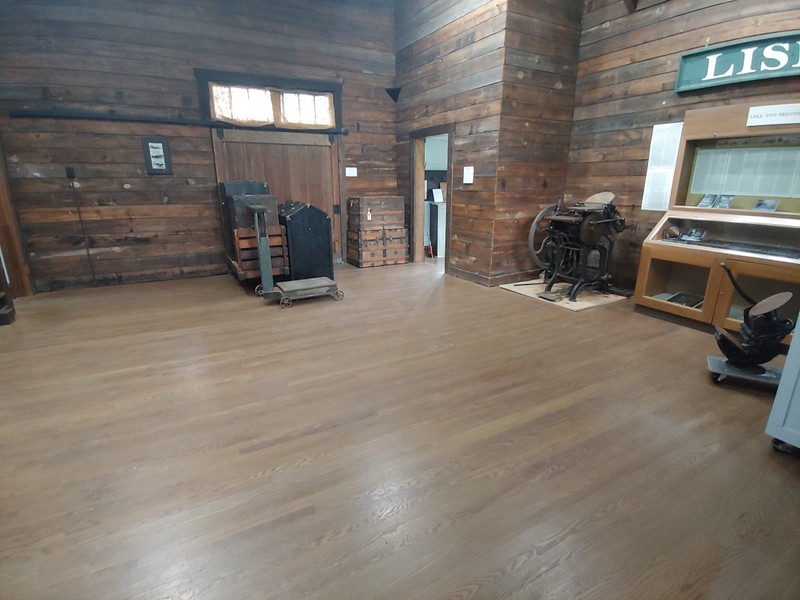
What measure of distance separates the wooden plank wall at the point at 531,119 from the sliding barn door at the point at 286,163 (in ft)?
8.59

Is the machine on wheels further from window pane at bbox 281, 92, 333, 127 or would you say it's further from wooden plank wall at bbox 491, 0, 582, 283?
window pane at bbox 281, 92, 333, 127

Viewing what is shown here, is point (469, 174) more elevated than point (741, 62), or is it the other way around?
point (741, 62)

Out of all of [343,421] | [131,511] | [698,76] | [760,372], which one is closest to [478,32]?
[698,76]

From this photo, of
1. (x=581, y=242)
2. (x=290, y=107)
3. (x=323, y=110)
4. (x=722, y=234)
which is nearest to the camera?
(x=722, y=234)

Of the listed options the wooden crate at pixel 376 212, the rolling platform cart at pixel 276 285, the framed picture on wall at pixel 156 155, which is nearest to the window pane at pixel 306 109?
the wooden crate at pixel 376 212

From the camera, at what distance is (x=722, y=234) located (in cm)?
360

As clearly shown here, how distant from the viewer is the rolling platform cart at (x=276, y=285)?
4.04 metres

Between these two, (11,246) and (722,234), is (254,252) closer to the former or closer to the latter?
Answer: (11,246)

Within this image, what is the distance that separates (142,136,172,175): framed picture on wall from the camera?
480cm

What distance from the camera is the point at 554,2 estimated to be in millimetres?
4352

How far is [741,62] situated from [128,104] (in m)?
6.07

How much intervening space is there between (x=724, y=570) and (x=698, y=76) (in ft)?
13.3

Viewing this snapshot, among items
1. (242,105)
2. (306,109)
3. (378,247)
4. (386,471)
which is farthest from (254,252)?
(386,471)

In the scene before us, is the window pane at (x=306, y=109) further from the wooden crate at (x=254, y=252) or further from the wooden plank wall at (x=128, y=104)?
the wooden crate at (x=254, y=252)
